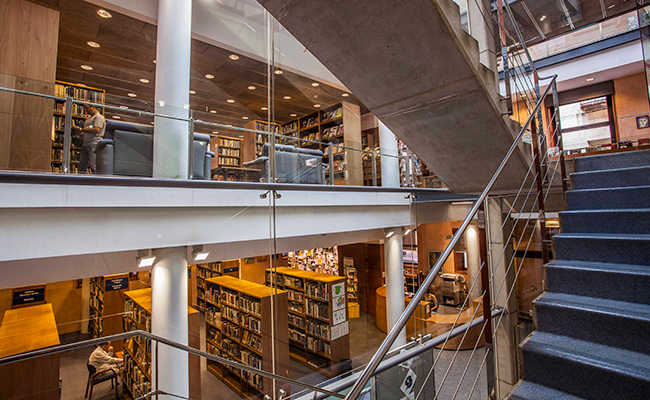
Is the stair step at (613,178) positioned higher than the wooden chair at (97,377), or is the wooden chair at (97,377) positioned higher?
the stair step at (613,178)

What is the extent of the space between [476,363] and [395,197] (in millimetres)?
3085

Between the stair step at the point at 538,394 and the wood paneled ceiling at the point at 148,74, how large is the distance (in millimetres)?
2532

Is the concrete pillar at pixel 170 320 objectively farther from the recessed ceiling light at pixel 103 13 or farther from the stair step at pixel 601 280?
the recessed ceiling light at pixel 103 13

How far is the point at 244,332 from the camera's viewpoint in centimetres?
210

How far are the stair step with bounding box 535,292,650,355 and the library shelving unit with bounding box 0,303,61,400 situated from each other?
7.53 ft

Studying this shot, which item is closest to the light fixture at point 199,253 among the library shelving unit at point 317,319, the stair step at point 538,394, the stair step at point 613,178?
the library shelving unit at point 317,319

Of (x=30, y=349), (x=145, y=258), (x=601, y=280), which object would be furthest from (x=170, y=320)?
(x=601, y=280)

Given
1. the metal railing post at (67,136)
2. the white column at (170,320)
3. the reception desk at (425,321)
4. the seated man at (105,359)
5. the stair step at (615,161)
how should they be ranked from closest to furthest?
the seated man at (105,359), the white column at (170,320), the metal railing post at (67,136), the stair step at (615,161), the reception desk at (425,321)

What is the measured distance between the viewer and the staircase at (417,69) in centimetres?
162

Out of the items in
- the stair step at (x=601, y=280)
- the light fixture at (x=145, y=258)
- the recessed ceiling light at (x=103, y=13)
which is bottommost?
the stair step at (x=601, y=280)

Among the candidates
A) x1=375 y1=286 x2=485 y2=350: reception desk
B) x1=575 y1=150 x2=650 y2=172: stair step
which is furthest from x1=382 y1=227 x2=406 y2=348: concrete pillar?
x1=575 y1=150 x2=650 y2=172: stair step

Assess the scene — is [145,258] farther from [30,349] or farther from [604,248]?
[604,248]

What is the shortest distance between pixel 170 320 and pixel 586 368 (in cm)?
204

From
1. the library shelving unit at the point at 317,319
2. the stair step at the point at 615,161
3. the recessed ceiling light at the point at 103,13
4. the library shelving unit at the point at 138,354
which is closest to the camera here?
the library shelving unit at the point at 138,354
